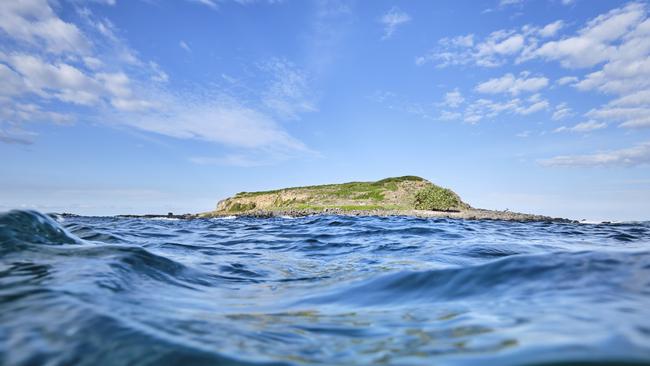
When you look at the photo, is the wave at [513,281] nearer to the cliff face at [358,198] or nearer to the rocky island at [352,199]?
the rocky island at [352,199]

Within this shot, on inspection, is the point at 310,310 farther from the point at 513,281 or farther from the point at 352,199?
the point at 352,199

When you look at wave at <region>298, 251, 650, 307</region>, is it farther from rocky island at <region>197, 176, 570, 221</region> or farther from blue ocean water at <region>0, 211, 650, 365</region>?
rocky island at <region>197, 176, 570, 221</region>

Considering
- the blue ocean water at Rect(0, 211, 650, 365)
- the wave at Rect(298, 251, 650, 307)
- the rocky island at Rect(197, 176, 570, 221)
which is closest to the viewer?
the blue ocean water at Rect(0, 211, 650, 365)

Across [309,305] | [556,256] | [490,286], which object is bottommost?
[309,305]

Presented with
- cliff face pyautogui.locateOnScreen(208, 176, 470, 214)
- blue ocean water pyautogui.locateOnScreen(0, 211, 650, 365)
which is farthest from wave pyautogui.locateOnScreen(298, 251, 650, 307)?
cliff face pyautogui.locateOnScreen(208, 176, 470, 214)

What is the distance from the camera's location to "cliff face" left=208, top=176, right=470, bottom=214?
71.1m

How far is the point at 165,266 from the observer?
5699mm

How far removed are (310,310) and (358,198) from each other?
290 ft

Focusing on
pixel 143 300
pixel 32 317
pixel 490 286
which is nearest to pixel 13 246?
pixel 143 300

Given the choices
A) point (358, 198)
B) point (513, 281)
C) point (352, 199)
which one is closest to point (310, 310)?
point (513, 281)

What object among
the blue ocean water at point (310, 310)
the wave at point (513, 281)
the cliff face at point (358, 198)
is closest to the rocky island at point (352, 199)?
the cliff face at point (358, 198)

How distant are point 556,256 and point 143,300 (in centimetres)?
468

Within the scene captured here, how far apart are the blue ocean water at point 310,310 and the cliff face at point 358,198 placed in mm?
66462

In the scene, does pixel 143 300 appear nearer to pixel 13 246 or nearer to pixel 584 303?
pixel 13 246
